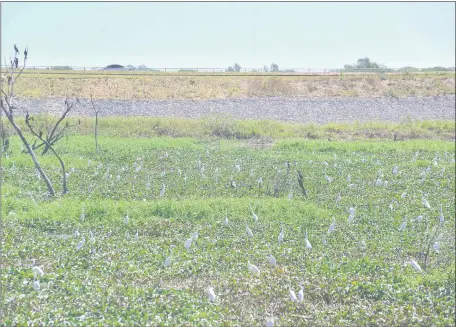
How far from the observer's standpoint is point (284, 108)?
37.2 metres

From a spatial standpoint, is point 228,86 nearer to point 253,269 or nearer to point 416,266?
point 416,266

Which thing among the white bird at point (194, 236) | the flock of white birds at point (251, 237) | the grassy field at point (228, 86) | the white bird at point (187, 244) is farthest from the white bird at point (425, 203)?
the grassy field at point (228, 86)

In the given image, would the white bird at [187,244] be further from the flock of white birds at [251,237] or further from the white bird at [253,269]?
the white bird at [253,269]

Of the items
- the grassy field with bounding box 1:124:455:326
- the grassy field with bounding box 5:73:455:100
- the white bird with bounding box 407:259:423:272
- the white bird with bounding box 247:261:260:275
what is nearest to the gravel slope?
the grassy field with bounding box 5:73:455:100

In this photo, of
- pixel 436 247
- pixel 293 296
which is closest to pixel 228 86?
pixel 436 247

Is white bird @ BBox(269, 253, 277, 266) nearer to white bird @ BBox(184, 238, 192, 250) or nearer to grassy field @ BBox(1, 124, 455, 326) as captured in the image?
grassy field @ BBox(1, 124, 455, 326)

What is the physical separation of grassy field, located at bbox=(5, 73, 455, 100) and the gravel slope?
285 cm

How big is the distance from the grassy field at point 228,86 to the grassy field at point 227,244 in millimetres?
24335

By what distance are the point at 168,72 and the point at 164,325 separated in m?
44.4

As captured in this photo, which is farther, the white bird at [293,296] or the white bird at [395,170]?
the white bird at [395,170]

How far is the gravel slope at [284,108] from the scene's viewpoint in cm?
3512

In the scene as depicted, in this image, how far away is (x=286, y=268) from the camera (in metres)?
8.80

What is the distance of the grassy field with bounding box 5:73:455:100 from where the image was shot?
41.2 m

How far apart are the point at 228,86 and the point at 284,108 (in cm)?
808
